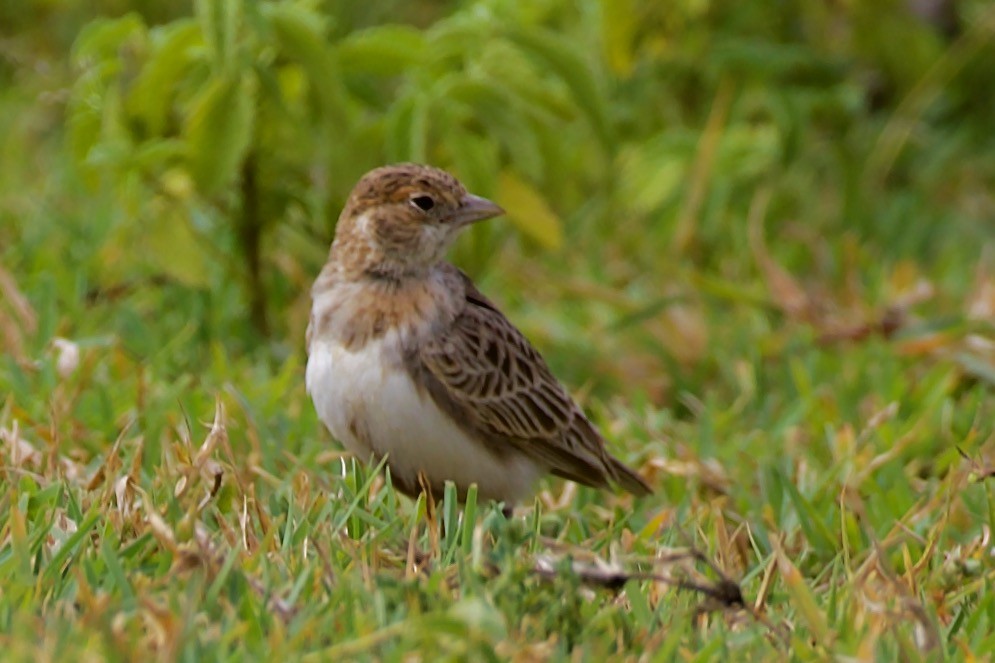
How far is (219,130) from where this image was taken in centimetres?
539

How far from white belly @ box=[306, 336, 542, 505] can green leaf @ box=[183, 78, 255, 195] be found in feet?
4.13

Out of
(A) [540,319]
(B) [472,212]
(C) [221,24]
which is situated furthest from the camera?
(A) [540,319]

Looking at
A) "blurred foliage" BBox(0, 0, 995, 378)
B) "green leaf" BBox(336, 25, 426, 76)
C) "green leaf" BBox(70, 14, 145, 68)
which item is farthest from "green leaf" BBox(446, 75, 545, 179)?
"green leaf" BBox(70, 14, 145, 68)

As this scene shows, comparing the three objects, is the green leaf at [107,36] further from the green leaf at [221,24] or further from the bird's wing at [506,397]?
the bird's wing at [506,397]

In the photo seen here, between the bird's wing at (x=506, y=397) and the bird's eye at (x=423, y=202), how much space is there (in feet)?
0.79

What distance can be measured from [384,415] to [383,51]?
1881mm

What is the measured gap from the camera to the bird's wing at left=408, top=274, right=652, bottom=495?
430cm

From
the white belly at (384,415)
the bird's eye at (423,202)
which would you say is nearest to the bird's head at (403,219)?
the bird's eye at (423,202)

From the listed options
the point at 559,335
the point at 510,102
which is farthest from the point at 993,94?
the point at 510,102

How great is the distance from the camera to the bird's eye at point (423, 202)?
4512 millimetres

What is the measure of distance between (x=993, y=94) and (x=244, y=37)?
14.3ft

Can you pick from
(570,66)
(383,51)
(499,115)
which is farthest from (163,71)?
(570,66)

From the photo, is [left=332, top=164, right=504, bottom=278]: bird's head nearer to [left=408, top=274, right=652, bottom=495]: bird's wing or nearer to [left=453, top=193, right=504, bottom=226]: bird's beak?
[left=453, top=193, right=504, bottom=226]: bird's beak

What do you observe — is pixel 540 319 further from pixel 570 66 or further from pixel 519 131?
pixel 570 66
